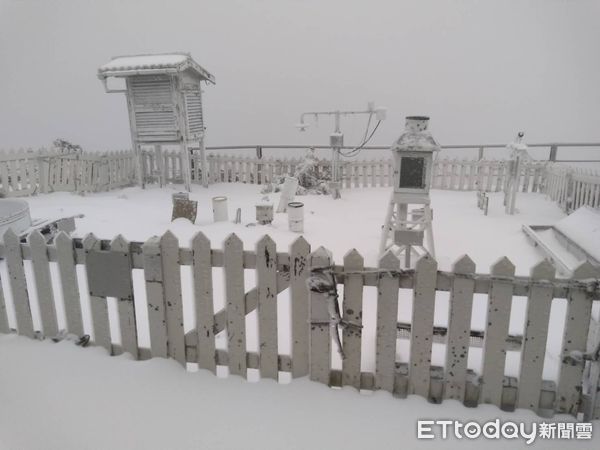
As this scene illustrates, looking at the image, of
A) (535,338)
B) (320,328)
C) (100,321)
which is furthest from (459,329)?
(100,321)

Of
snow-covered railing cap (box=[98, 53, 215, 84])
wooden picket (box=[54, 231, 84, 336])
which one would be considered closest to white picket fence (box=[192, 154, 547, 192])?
snow-covered railing cap (box=[98, 53, 215, 84])

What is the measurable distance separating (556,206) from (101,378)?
1038 cm

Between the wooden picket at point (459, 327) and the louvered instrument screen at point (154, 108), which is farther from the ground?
the louvered instrument screen at point (154, 108)

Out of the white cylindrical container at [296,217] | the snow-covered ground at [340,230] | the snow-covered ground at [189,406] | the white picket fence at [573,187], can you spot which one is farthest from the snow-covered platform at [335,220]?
the snow-covered ground at [189,406]

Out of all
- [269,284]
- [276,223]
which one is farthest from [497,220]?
[269,284]

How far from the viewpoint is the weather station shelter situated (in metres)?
11.9

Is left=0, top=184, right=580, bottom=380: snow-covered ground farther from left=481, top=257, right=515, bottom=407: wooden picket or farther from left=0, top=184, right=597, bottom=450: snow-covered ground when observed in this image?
Answer: left=481, top=257, right=515, bottom=407: wooden picket

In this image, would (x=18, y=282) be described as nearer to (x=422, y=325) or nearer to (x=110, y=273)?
(x=110, y=273)

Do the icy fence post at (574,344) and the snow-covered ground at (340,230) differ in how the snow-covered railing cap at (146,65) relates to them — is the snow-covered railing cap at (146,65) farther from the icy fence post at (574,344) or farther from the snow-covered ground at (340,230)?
the icy fence post at (574,344)

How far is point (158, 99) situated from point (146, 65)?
98cm

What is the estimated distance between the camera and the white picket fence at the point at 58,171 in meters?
10.7

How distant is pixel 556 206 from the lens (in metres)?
10.3

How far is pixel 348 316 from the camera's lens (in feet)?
9.86

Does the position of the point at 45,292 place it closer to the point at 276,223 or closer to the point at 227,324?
the point at 227,324
